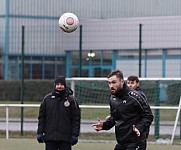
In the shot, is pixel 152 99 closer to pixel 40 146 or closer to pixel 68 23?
pixel 40 146

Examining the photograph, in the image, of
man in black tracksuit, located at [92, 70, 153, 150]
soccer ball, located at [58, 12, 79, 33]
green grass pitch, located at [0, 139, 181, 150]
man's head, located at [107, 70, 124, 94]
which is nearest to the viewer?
man's head, located at [107, 70, 124, 94]

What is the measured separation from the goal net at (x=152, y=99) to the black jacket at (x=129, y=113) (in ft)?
32.0

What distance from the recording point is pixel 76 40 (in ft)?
84.1

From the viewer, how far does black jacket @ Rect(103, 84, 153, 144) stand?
820cm

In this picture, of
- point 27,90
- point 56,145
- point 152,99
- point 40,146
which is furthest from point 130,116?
point 27,90

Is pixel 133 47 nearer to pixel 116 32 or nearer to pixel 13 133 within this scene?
pixel 116 32

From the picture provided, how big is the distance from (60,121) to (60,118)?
5 cm

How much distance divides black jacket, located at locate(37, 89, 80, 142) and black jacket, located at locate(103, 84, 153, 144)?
1611mm

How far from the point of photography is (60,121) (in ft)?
32.1

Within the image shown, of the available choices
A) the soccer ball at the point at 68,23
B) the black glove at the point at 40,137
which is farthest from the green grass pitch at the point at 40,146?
the black glove at the point at 40,137

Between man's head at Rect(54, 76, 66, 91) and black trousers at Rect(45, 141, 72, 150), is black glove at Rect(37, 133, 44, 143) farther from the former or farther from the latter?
man's head at Rect(54, 76, 66, 91)

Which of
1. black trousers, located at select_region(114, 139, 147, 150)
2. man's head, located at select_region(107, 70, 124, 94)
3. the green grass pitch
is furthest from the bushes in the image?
man's head, located at select_region(107, 70, 124, 94)

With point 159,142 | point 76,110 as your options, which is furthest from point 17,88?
point 76,110

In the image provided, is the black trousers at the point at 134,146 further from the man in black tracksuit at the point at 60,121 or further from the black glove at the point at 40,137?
the black glove at the point at 40,137
